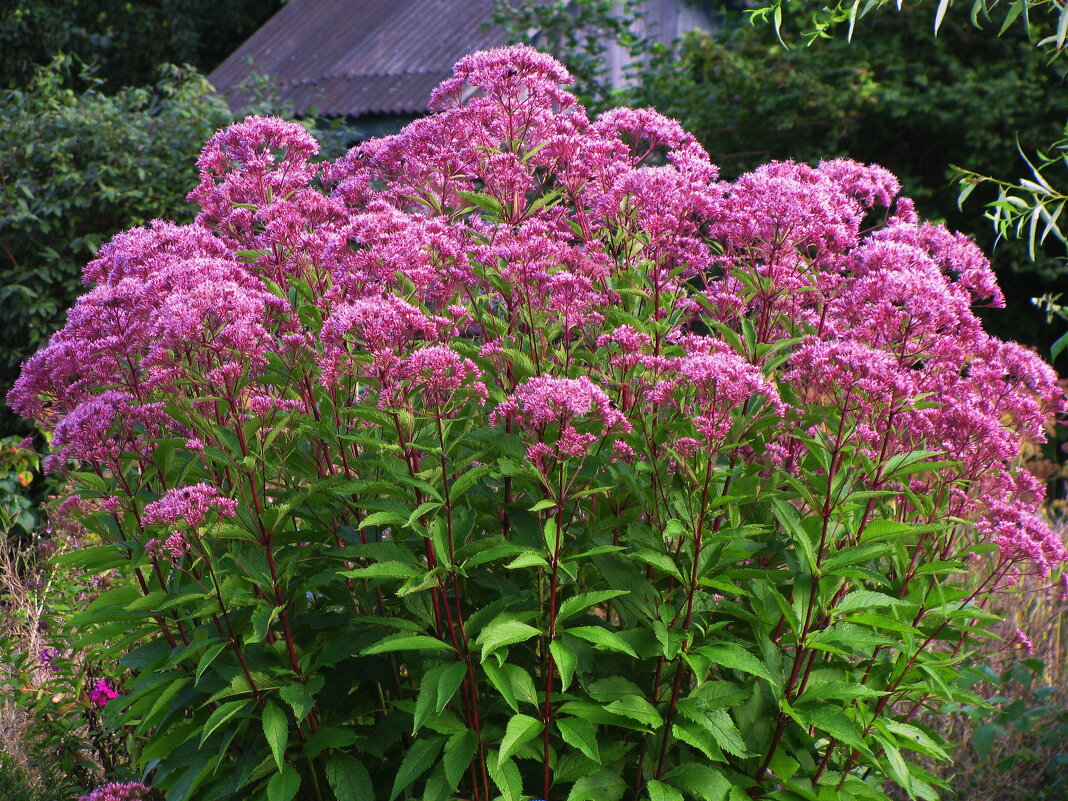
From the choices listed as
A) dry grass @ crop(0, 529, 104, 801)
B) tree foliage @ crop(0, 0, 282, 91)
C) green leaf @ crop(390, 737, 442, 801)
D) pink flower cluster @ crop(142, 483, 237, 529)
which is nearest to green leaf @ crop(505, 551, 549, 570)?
green leaf @ crop(390, 737, 442, 801)

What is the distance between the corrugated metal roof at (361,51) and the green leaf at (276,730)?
14559mm

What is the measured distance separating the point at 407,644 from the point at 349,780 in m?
0.61

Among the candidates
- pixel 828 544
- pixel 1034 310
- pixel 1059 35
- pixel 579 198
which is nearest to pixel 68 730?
pixel 579 198

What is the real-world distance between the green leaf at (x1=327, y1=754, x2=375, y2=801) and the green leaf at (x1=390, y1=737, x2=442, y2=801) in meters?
0.21

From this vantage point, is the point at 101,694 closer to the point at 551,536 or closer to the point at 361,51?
the point at 551,536

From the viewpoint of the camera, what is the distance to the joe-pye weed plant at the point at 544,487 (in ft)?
9.86

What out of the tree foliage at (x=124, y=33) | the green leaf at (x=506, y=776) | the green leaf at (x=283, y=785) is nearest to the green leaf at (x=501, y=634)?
the green leaf at (x=506, y=776)

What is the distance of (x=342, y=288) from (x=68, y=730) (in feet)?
10.1

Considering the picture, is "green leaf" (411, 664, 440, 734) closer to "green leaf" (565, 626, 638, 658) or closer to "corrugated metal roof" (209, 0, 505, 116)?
"green leaf" (565, 626, 638, 658)

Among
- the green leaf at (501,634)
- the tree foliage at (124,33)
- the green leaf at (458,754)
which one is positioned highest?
the green leaf at (501,634)

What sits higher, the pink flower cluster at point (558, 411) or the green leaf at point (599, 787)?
the pink flower cluster at point (558, 411)

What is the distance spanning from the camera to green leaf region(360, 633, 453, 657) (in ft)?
9.42

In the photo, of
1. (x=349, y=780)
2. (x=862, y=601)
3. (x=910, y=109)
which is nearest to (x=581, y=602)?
(x=862, y=601)

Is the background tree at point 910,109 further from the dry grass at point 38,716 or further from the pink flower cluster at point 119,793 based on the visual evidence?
the pink flower cluster at point 119,793
